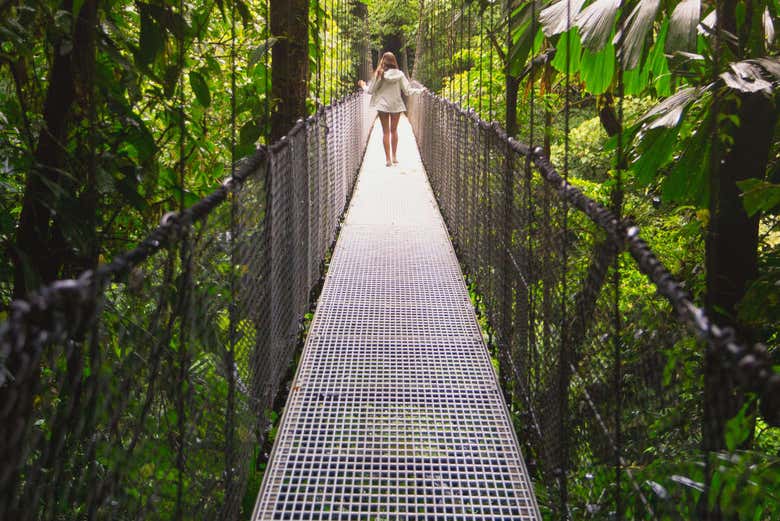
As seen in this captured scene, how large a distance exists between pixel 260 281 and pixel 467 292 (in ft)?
6.00

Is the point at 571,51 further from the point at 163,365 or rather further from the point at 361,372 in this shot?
the point at 163,365

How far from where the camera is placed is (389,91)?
7.23 m

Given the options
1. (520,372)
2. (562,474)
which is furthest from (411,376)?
(562,474)

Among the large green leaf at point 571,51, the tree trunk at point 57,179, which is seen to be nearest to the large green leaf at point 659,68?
the large green leaf at point 571,51

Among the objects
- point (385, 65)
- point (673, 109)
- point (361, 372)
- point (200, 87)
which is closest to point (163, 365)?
point (200, 87)

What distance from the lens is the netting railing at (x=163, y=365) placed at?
94 centimetres

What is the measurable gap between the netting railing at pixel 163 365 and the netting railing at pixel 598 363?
2.30 feet

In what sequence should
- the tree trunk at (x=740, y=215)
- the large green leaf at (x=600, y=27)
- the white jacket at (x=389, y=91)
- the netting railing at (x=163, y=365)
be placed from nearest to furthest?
1. the netting railing at (x=163, y=365)
2. the large green leaf at (x=600, y=27)
3. the tree trunk at (x=740, y=215)
4. the white jacket at (x=389, y=91)

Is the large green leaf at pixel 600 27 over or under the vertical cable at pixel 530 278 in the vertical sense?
over

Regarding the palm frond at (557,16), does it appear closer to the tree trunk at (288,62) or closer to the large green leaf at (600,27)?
the large green leaf at (600,27)

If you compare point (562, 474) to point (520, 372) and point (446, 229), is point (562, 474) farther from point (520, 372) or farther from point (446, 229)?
point (446, 229)

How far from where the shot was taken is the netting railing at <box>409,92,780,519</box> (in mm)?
1220

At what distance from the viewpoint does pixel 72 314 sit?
36.5 inches

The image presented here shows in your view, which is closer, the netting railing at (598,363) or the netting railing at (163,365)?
the netting railing at (163,365)
